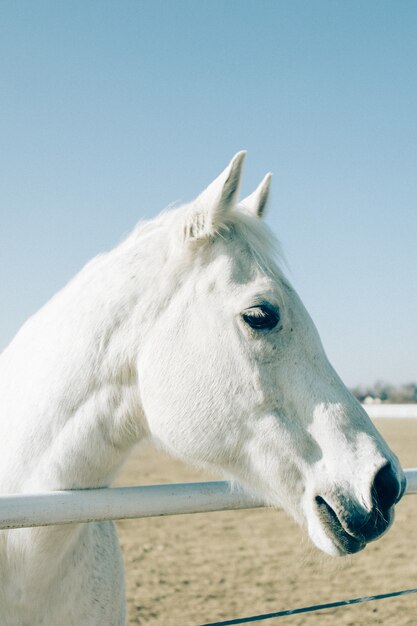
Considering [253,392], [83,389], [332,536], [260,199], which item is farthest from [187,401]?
[260,199]

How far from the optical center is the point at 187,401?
2094mm

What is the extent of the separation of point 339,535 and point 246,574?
5.55 metres

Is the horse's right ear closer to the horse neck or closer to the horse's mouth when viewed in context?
the horse neck

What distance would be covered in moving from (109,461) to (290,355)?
71 cm

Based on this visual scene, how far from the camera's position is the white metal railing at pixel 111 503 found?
5.50 ft

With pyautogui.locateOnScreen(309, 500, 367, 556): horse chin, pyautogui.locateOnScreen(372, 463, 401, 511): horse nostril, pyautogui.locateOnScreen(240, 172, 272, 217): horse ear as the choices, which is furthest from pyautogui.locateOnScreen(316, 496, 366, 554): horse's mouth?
pyautogui.locateOnScreen(240, 172, 272, 217): horse ear

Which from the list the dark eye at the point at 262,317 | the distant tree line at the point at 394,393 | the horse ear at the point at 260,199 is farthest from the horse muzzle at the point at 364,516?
the distant tree line at the point at 394,393

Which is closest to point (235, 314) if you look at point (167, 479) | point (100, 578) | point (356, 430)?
point (356, 430)

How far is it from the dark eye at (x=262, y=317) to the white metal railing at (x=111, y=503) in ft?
1.78

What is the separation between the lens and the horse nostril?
6.13ft

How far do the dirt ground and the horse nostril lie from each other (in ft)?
8.19

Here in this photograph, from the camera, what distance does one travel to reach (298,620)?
5605 mm

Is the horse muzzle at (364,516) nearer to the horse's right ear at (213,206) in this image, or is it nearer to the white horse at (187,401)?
the white horse at (187,401)

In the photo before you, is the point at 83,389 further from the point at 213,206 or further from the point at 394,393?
the point at 394,393
